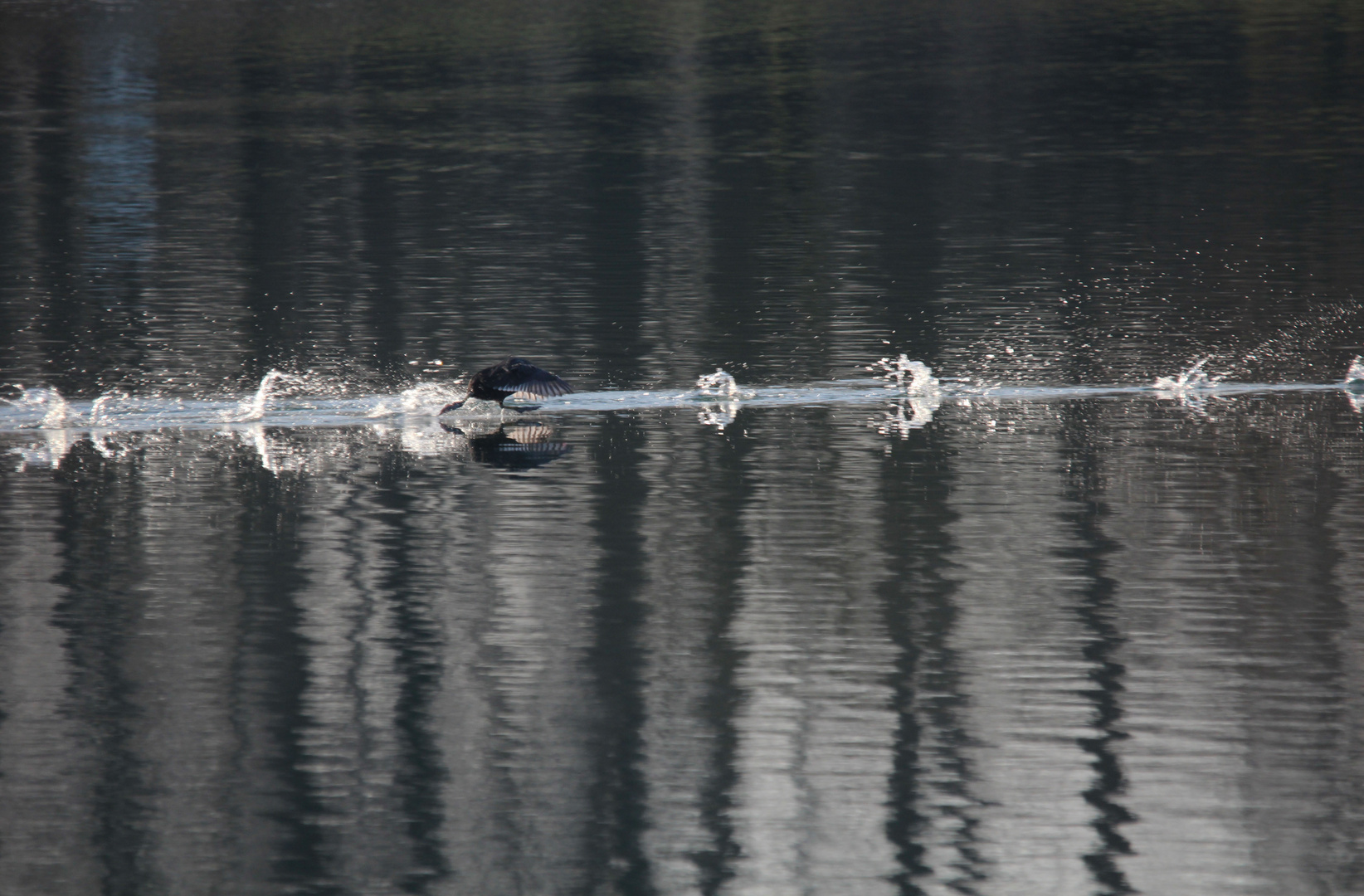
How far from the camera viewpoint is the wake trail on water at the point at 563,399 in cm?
1190

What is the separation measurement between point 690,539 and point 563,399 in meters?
3.66

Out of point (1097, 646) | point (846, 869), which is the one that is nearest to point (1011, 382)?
point (1097, 646)

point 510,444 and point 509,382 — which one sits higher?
point 509,382

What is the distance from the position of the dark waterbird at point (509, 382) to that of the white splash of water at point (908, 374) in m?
2.38

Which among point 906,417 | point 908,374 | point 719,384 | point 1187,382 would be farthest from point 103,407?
point 1187,382

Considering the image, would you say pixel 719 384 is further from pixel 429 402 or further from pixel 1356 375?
pixel 1356 375

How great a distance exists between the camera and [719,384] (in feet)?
41.0

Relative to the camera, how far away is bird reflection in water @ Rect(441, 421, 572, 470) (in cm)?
1080

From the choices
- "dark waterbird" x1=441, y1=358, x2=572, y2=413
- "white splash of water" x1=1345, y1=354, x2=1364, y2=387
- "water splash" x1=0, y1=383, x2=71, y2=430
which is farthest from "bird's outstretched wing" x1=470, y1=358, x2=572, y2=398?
"white splash of water" x1=1345, y1=354, x2=1364, y2=387

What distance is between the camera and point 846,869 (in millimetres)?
5547

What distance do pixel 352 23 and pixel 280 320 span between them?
37.5 meters

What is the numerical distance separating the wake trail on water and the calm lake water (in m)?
0.06

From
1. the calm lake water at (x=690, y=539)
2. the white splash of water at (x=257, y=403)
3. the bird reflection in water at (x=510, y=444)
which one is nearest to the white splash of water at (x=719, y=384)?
the calm lake water at (x=690, y=539)

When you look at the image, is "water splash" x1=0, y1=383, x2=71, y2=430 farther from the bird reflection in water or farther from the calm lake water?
the bird reflection in water
